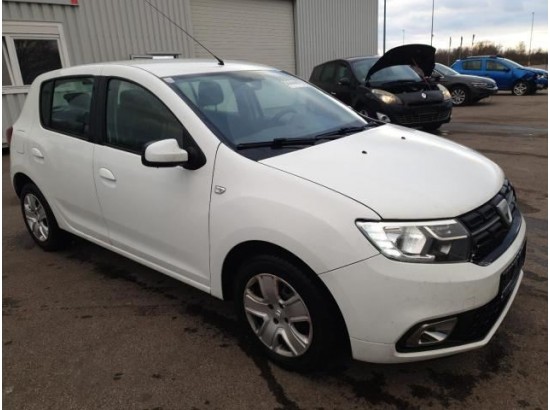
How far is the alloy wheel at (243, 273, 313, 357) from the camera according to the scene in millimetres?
2268

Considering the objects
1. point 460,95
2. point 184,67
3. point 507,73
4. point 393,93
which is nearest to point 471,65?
point 507,73

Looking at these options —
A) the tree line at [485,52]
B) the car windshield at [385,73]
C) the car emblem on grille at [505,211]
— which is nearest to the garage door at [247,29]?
the car windshield at [385,73]

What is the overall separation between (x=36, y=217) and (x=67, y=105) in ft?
3.99

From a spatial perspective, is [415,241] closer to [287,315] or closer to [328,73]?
[287,315]

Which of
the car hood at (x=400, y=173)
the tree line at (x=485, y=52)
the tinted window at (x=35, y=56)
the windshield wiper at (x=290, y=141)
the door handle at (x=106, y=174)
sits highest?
the tinted window at (x=35, y=56)


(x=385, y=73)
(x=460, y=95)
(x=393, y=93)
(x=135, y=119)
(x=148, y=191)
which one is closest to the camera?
(x=148, y=191)

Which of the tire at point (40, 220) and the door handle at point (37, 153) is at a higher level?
the door handle at point (37, 153)

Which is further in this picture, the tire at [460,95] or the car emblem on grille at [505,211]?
the tire at [460,95]

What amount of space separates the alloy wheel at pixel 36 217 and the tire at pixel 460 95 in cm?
1377

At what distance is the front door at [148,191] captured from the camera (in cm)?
Answer: 260

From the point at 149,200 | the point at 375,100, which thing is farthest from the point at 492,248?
the point at 375,100

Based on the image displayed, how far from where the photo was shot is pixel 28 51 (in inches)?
373

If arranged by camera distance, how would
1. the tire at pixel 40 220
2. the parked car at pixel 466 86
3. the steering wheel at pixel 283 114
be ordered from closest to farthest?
the steering wheel at pixel 283 114 → the tire at pixel 40 220 → the parked car at pixel 466 86

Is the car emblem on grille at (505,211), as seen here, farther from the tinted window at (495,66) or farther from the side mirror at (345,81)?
the tinted window at (495,66)
